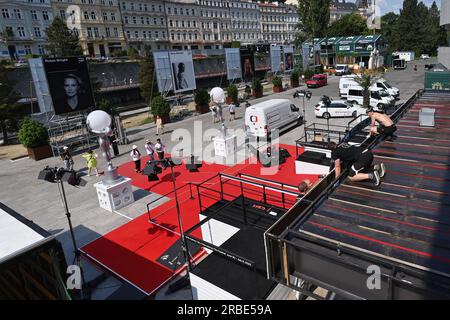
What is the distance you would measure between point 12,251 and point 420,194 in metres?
8.44

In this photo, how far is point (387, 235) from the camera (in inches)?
227

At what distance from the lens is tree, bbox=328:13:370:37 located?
3494 inches

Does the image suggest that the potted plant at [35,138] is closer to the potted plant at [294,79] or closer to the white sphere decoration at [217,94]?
the white sphere decoration at [217,94]

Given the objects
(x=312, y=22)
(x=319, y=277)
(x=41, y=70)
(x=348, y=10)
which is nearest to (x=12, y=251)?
A: (x=319, y=277)

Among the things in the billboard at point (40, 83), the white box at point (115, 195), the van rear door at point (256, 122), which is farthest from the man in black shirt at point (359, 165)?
the billboard at point (40, 83)

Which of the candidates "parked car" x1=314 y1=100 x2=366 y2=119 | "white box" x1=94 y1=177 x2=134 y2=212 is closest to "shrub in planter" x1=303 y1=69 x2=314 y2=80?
"parked car" x1=314 y1=100 x2=366 y2=119

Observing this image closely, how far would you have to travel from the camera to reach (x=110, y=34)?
83.5 metres

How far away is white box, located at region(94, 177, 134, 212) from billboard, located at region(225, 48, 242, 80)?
26.7m

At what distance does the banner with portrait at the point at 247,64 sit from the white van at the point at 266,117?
56.7ft

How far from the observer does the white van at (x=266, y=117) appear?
21.8 metres

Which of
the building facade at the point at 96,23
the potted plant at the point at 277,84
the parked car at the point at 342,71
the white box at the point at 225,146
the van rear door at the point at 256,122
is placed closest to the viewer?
the white box at the point at 225,146

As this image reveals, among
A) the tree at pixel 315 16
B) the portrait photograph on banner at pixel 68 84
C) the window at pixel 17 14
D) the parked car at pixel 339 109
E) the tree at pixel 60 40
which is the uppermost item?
the window at pixel 17 14

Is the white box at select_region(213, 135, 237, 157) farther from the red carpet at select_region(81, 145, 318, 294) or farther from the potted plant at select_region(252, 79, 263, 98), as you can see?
the potted plant at select_region(252, 79, 263, 98)

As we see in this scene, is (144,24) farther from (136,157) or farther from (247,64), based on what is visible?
(136,157)
